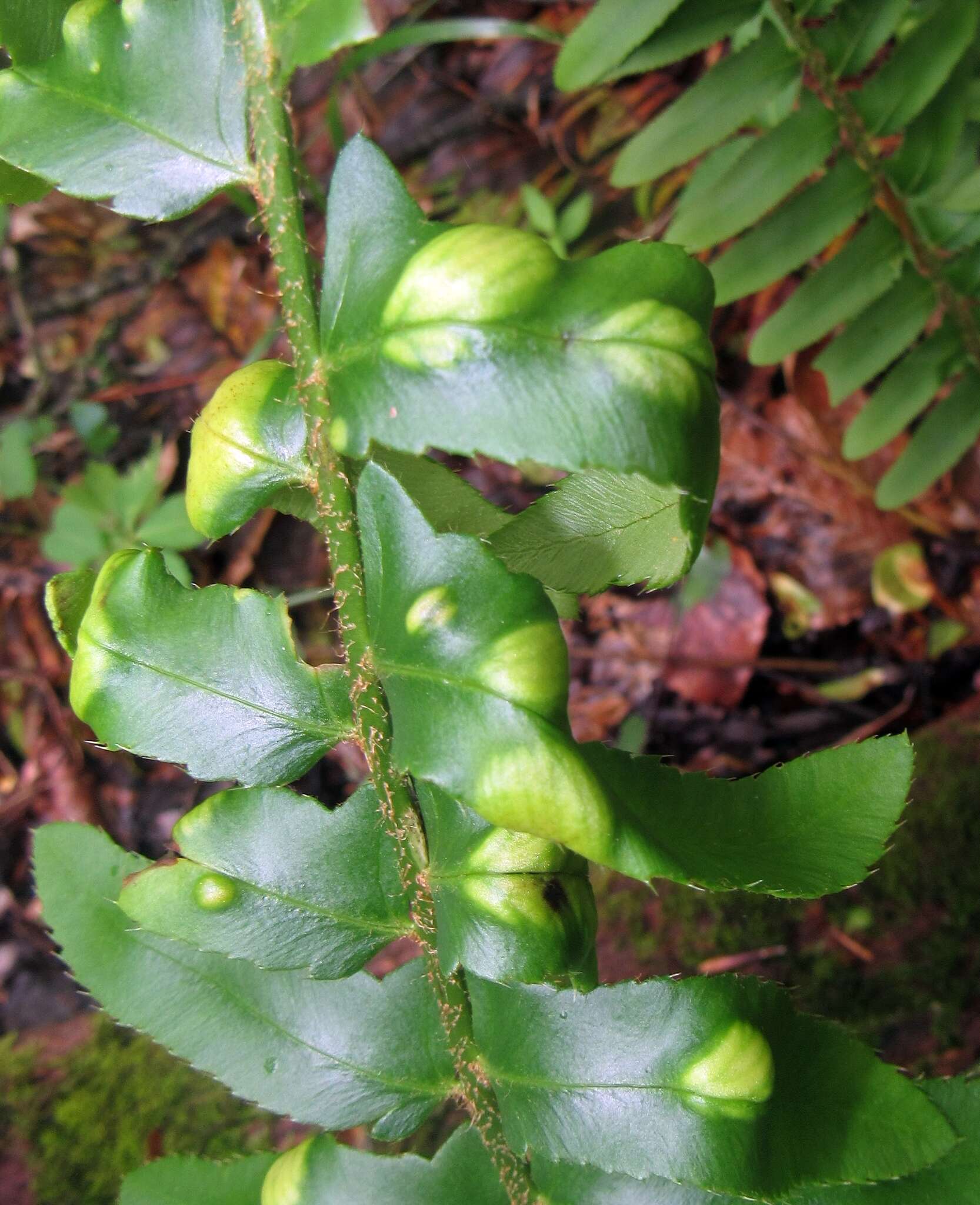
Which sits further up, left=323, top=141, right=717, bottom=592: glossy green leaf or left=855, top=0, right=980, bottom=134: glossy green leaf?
left=855, top=0, right=980, bottom=134: glossy green leaf

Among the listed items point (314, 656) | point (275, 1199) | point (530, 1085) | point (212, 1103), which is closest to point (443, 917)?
point (530, 1085)

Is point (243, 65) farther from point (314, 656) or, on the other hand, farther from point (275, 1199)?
point (314, 656)

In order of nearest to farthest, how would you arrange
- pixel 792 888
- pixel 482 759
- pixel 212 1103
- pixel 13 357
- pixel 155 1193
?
1. pixel 482 759
2. pixel 792 888
3. pixel 155 1193
4. pixel 212 1103
5. pixel 13 357

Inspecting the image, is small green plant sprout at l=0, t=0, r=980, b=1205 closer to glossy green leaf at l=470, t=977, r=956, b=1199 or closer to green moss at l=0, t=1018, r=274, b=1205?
glossy green leaf at l=470, t=977, r=956, b=1199

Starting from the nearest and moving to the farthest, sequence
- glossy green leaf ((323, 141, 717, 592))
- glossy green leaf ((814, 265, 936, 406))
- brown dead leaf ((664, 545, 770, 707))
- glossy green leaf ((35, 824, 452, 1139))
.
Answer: glossy green leaf ((323, 141, 717, 592)), glossy green leaf ((35, 824, 452, 1139)), glossy green leaf ((814, 265, 936, 406)), brown dead leaf ((664, 545, 770, 707))

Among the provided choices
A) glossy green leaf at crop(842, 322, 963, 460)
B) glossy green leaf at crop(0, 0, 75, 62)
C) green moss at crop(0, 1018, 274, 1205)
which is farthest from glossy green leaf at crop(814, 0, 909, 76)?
green moss at crop(0, 1018, 274, 1205)

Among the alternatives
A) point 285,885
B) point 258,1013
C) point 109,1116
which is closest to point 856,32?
point 285,885

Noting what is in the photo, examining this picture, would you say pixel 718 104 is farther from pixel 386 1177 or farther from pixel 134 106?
pixel 386 1177
